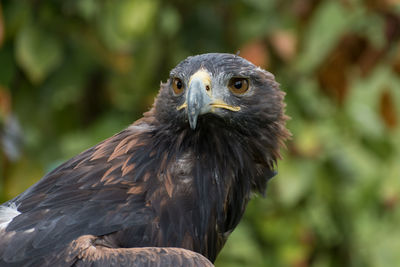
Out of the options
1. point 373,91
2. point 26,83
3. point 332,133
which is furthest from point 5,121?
point 373,91

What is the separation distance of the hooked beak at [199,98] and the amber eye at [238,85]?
109 mm

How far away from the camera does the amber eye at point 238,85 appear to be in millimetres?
3686

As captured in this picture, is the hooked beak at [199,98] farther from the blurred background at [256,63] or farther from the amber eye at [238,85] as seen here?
the blurred background at [256,63]

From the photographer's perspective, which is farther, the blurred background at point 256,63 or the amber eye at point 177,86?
the blurred background at point 256,63

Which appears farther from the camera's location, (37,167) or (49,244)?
(37,167)

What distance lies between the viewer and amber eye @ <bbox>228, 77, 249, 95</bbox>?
145 inches

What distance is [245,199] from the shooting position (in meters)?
3.93

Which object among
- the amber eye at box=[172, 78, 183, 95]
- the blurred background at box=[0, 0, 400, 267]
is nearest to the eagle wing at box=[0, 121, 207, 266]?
the amber eye at box=[172, 78, 183, 95]

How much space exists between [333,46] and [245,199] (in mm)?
2440

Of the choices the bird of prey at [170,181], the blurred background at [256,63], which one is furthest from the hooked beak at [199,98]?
the blurred background at [256,63]

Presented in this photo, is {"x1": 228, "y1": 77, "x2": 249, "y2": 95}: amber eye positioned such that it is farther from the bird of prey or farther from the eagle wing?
the eagle wing

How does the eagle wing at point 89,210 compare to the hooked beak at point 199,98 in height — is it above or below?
below

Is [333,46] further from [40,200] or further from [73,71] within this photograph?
[40,200]

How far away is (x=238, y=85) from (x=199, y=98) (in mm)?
325
